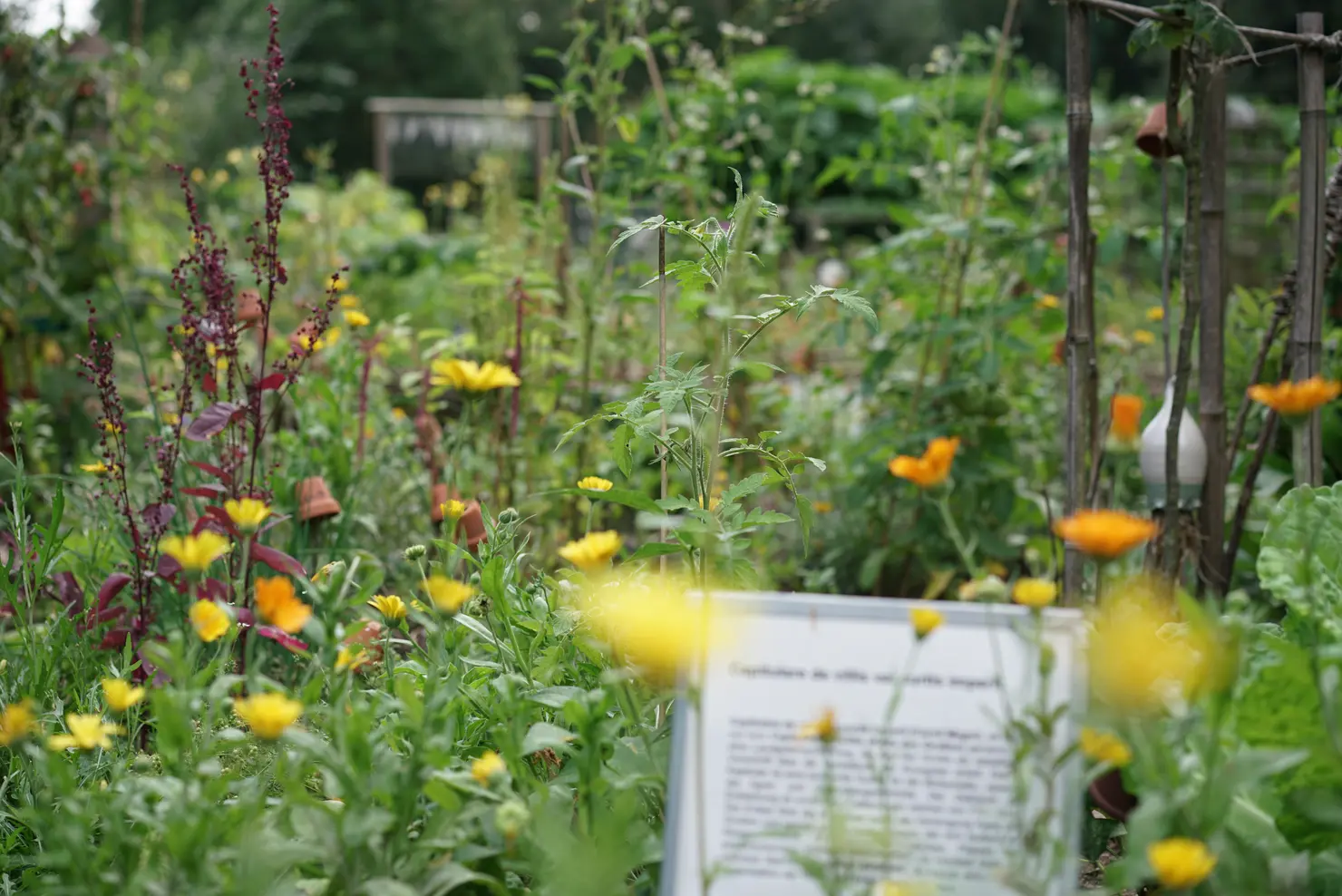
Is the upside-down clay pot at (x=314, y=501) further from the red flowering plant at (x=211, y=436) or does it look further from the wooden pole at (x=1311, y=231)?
the wooden pole at (x=1311, y=231)

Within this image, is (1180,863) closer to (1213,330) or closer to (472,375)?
(472,375)

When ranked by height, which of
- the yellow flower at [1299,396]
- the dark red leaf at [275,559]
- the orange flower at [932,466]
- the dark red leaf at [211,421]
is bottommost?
the dark red leaf at [275,559]

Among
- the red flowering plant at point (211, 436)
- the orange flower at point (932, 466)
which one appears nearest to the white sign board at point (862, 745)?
the orange flower at point (932, 466)

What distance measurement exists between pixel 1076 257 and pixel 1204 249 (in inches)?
9.4

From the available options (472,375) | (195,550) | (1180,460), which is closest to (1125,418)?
(472,375)

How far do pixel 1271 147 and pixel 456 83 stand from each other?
14.4m

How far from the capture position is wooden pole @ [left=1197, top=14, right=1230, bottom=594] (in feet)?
6.37

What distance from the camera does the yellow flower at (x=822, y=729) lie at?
97 centimetres

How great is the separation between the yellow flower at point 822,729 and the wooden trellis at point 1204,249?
931 mm

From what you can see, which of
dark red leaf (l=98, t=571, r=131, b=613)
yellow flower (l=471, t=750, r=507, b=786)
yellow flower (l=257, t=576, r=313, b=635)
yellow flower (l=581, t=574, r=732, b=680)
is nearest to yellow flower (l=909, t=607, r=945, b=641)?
yellow flower (l=581, t=574, r=732, b=680)

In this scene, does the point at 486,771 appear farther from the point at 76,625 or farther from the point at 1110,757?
the point at 76,625

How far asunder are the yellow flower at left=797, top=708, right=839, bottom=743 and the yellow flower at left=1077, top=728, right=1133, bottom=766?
0.20 m

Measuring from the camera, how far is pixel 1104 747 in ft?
3.18

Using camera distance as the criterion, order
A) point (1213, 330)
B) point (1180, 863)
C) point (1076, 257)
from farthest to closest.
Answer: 1. point (1213, 330)
2. point (1076, 257)
3. point (1180, 863)
